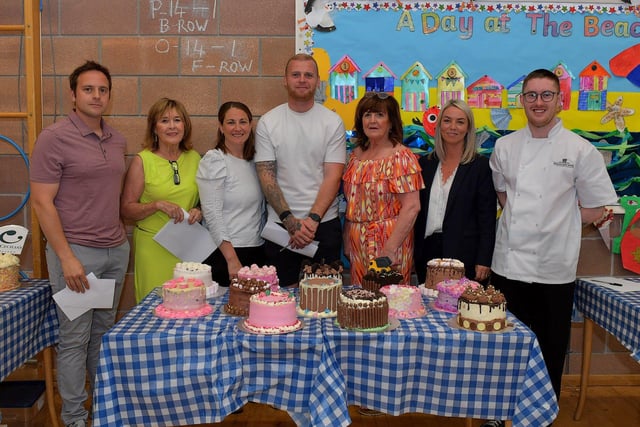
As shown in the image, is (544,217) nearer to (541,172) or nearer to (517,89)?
(541,172)

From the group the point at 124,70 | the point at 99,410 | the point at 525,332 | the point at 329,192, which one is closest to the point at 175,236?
the point at 329,192

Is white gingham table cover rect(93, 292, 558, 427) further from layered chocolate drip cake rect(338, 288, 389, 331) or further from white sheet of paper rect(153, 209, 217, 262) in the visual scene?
white sheet of paper rect(153, 209, 217, 262)

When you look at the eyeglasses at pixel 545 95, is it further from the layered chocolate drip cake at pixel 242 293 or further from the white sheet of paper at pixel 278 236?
the layered chocolate drip cake at pixel 242 293

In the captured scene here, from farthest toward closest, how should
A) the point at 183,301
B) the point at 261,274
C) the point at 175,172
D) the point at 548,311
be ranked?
1. the point at 175,172
2. the point at 548,311
3. the point at 261,274
4. the point at 183,301

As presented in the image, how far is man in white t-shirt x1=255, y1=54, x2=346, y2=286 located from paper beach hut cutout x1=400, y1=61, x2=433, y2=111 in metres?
0.65

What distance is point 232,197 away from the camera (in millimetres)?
2877

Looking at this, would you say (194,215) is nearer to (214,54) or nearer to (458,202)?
(214,54)

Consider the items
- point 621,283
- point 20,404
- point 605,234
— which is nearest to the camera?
point 20,404

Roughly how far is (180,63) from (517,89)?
2.06m

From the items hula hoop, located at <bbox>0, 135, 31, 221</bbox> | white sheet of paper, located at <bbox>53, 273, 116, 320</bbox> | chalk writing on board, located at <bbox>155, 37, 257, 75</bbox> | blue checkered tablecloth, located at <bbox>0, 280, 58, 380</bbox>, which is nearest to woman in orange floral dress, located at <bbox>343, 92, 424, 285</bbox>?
chalk writing on board, located at <bbox>155, 37, 257, 75</bbox>

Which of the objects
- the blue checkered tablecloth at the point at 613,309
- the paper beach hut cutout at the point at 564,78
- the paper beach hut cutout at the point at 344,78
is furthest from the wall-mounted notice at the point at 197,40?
the blue checkered tablecloth at the point at 613,309

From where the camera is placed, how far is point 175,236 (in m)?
2.78

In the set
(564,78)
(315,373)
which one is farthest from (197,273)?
(564,78)

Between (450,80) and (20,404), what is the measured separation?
295 cm
